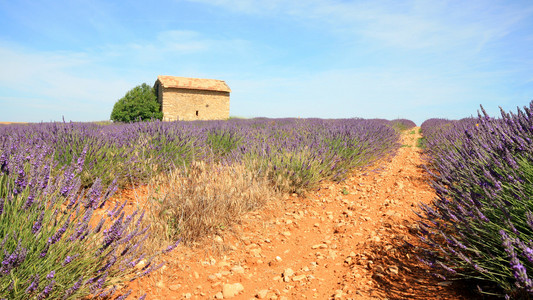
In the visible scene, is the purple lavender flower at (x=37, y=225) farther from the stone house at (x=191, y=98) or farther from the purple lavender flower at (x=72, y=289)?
the stone house at (x=191, y=98)

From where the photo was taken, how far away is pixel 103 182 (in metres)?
4.17

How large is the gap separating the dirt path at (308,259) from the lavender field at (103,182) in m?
0.26

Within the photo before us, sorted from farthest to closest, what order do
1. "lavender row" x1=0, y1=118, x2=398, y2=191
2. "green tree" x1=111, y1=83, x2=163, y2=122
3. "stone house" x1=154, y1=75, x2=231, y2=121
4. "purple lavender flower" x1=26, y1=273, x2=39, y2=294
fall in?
"stone house" x1=154, y1=75, x2=231, y2=121
"green tree" x1=111, y1=83, x2=163, y2=122
"lavender row" x1=0, y1=118, x2=398, y2=191
"purple lavender flower" x1=26, y1=273, x2=39, y2=294

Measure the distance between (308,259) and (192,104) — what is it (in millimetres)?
25726

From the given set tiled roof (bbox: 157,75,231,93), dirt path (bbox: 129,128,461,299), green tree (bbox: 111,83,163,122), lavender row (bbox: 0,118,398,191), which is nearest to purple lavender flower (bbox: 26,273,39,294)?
dirt path (bbox: 129,128,461,299)

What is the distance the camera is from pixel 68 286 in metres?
1.72

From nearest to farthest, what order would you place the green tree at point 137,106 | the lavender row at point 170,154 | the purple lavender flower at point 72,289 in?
the purple lavender flower at point 72,289
the lavender row at point 170,154
the green tree at point 137,106

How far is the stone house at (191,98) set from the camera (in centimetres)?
2620

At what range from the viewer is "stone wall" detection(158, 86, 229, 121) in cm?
2620

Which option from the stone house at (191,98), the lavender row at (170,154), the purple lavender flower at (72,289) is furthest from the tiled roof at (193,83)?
the purple lavender flower at (72,289)

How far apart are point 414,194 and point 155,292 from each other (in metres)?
3.81

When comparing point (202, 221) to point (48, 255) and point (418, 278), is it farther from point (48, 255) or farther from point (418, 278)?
point (418, 278)

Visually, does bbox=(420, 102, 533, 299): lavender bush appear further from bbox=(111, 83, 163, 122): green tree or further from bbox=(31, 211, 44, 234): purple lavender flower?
bbox=(111, 83, 163, 122): green tree

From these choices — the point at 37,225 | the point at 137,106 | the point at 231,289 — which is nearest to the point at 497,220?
the point at 231,289
